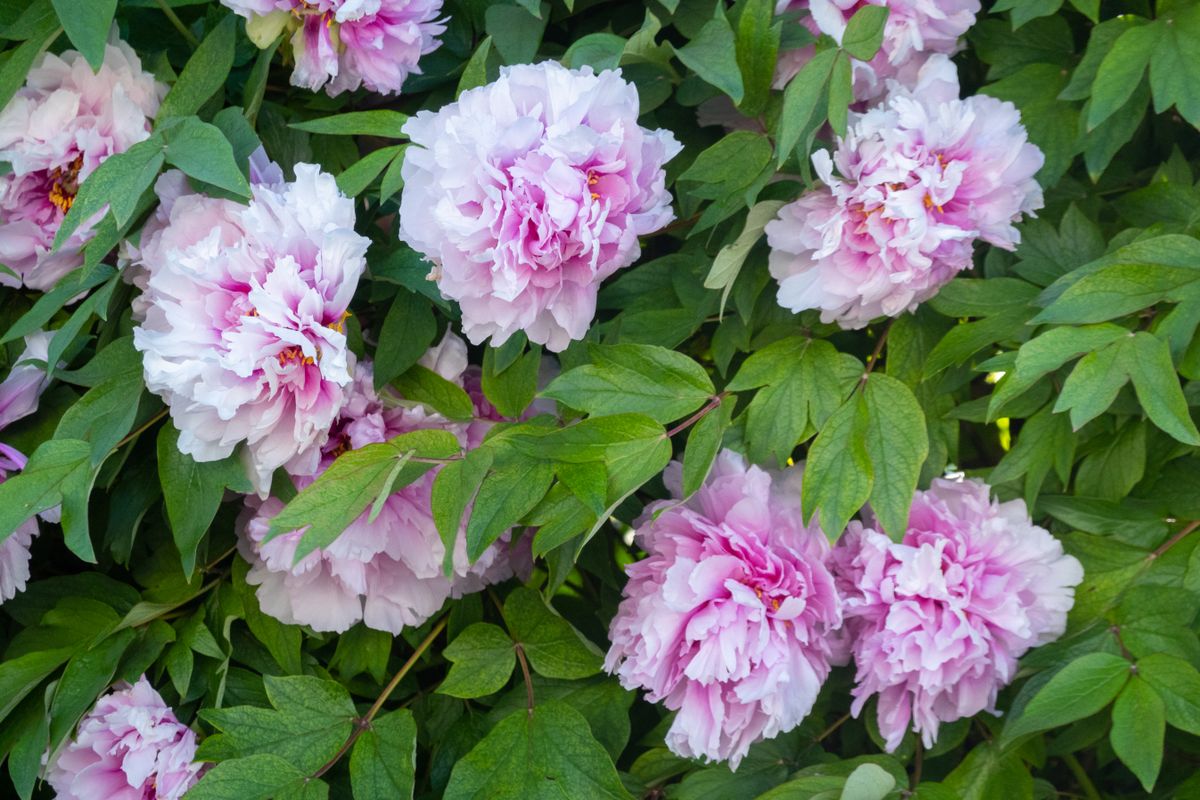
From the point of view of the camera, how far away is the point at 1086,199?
1109mm

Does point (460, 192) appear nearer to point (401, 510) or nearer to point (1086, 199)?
point (401, 510)

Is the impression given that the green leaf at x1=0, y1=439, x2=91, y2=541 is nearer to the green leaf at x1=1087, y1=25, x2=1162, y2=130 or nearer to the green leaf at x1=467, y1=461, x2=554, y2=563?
the green leaf at x1=467, y1=461, x2=554, y2=563

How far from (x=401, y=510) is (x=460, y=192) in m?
0.29

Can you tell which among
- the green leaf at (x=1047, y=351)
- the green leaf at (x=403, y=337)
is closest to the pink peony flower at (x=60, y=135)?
the green leaf at (x=403, y=337)

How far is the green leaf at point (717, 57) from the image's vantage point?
0.88 meters

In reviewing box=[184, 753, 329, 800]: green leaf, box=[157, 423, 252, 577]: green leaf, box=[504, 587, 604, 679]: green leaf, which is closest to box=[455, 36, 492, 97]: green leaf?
box=[157, 423, 252, 577]: green leaf

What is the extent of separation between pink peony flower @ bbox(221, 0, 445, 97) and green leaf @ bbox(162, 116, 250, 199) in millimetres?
113

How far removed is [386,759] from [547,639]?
0.56 feet

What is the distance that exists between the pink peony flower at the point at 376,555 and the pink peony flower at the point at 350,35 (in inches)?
9.1

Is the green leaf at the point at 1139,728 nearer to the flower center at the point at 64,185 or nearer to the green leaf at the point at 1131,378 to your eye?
the green leaf at the point at 1131,378

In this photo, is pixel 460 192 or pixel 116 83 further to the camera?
pixel 116 83

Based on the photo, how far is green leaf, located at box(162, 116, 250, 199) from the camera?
2.85ft

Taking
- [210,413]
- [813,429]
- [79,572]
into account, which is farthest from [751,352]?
[79,572]

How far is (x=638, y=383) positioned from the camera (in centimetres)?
94
